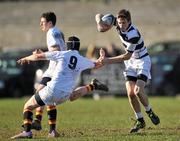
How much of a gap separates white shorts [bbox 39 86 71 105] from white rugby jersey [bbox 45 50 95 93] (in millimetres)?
53

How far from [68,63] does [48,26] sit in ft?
3.06

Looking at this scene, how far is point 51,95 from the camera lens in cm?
1308

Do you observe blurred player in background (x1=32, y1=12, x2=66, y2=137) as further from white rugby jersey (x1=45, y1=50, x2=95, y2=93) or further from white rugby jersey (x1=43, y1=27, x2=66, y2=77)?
white rugby jersey (x1=45, y1=50, x2=95, y2=93)

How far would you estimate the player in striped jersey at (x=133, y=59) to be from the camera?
14.4 meters

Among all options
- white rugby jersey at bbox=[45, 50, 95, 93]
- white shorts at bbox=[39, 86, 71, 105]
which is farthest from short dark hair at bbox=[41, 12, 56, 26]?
white shorts at bbox=[39, 86, 71, 105]

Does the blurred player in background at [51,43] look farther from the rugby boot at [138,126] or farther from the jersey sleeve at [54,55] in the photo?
the rugby boot at [138,126]

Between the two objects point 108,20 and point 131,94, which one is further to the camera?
point 131,94

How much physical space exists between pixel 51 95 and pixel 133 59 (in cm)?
245

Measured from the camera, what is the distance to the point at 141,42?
14.7 metres

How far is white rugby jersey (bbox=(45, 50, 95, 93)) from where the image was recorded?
13.2 metres

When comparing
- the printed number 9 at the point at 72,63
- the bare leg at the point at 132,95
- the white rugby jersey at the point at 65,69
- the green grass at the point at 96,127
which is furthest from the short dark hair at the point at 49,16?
the bare leg at the point at 132,95

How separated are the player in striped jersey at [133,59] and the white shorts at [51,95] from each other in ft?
4.39

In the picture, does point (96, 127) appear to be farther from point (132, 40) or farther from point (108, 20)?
point (108, 20)

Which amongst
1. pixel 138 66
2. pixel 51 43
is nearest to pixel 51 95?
pixel 51 43
